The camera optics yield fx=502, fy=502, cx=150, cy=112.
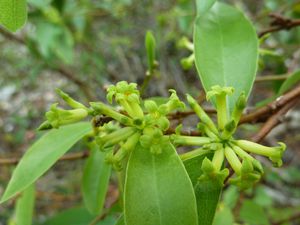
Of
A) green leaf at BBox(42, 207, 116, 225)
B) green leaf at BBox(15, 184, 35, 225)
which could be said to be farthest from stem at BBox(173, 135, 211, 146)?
green leaf at BBox(42, 207, 116, 225)

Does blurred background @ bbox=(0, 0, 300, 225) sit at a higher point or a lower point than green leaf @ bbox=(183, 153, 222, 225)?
higher

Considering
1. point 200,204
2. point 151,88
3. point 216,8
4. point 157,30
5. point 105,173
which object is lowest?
point 200,204

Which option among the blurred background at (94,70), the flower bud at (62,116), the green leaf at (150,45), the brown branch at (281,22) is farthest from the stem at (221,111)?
the blurred background at (94,70)

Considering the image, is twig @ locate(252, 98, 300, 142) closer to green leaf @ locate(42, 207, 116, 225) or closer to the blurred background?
green leaf @ locate(42, 207, 116, 225)

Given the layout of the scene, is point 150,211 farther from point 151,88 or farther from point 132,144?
point 151,88

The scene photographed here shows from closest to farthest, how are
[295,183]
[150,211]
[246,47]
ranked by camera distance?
[150,211], [246,47], [295,183]

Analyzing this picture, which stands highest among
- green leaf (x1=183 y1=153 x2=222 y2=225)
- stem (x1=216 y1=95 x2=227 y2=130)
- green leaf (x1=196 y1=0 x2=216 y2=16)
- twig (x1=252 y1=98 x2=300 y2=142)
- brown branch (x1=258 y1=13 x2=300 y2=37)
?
green leaf (x1=196 y1=0 x2=216 y2=16)

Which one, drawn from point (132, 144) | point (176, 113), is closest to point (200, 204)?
point (132, 144)
